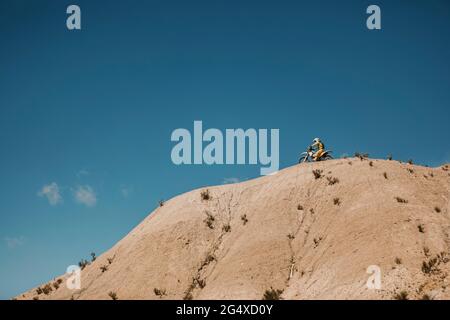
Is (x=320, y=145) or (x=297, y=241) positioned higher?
(x=320, y=145)

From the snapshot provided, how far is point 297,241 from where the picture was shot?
2778 cm

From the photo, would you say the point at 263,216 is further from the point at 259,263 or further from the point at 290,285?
the point at 290,285

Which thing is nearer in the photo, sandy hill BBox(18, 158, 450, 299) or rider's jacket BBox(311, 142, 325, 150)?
sandy hill BBox(18, 158, 450, 299)

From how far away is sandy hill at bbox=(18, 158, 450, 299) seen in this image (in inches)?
883

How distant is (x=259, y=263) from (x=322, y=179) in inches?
343

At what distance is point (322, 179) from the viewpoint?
32.2 meters

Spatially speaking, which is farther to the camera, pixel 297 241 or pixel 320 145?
pixel 320 145

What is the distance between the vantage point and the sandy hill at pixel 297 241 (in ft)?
73.6

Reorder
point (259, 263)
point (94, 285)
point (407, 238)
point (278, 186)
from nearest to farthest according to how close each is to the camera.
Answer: point (407, 238) → point (259, 263) → point (94, 285) → point (278, 186)

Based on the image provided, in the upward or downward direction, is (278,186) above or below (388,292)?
above
